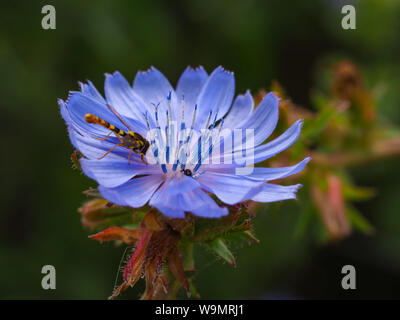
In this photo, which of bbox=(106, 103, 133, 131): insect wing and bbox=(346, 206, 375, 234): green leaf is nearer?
bbox=(106, 103, 133, 131): insect wing

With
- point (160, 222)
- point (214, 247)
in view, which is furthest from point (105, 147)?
point (214, 247)

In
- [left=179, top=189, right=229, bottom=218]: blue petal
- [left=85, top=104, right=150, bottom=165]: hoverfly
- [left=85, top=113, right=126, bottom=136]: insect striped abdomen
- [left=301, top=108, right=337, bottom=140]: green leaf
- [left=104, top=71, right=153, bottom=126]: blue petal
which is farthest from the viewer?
[left=301, top=108, right=337, bottom=140]: green leaf

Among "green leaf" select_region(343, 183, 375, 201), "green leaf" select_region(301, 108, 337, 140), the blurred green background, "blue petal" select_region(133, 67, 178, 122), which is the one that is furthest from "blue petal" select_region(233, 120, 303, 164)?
the blurred green background

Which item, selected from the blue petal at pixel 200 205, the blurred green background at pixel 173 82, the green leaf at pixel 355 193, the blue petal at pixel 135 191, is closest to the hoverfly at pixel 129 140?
the blue petal at pixel 135 191

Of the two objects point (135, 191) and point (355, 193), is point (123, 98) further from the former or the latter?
point (355, 193)

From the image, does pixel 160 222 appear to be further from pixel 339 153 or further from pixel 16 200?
pixel 16 200

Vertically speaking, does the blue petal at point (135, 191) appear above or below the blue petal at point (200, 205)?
above

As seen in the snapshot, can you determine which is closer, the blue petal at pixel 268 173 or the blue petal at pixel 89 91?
the blue petal at pixel 268 173

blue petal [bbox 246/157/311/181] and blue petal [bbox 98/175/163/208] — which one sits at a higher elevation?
blue petal [bbox 246/157/311/181]

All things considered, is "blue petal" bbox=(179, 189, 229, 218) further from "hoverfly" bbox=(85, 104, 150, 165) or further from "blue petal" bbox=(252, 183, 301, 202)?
"hoverfly" bbox=(85, 104, 150, 165)

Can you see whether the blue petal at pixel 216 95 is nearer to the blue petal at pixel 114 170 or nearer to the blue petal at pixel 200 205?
the blue petal at pixel 114 170
